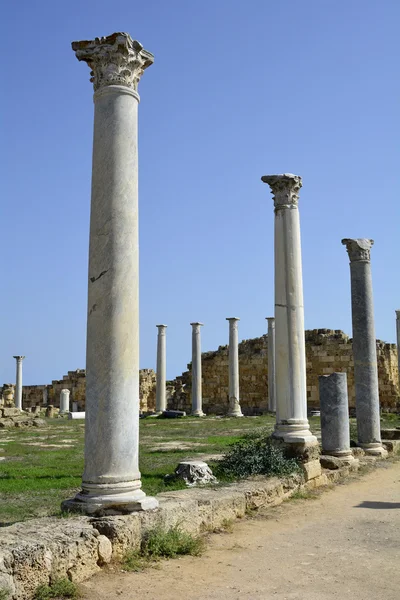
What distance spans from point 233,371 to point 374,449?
1694cm

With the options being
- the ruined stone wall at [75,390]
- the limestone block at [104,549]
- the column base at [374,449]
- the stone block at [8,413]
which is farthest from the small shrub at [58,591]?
the ruined stone wall at [75,390]

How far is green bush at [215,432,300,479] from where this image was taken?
9414 millimetres

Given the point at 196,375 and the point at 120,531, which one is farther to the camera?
the point at 196,375

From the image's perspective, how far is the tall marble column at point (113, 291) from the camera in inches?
240

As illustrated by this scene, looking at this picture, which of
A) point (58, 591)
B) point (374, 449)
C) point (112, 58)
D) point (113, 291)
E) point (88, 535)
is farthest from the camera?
point (374, 449)

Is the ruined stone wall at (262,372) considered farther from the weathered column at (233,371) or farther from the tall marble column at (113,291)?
the tall marble column at (113,291)

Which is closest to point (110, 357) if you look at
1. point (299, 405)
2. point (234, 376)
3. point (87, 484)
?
point (87, 484)

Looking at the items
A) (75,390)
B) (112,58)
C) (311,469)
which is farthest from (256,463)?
(75,390)

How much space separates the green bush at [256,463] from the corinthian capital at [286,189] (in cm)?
436

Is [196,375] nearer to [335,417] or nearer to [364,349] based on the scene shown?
[364,349]

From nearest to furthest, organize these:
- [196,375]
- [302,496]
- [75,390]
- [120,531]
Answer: [120,531], [302,496], [196,375], [75,390]

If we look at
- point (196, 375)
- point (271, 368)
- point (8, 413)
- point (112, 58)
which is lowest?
point (8, 413)

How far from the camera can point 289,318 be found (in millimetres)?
10812

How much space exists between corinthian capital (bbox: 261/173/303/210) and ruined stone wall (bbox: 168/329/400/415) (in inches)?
839
